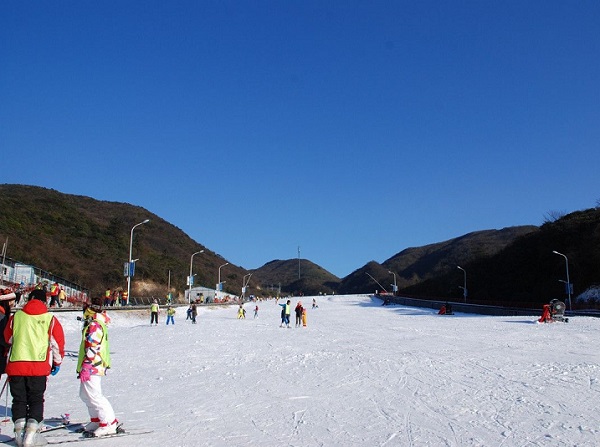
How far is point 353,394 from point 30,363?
578cm

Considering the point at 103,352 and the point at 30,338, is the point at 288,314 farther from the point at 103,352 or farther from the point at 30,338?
the point at 30,338

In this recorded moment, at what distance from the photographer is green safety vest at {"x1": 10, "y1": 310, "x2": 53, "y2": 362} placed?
21.0 feet

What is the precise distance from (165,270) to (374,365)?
275 feet

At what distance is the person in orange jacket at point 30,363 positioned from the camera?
20.7 feet

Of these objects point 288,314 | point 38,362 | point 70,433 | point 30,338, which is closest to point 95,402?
point 70,433

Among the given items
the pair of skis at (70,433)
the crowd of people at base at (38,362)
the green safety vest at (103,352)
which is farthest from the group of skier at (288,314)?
the crowd of people at base at (38,362)

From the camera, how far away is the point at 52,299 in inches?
1319

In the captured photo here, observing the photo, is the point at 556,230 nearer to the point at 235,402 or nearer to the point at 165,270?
the point at 165,270

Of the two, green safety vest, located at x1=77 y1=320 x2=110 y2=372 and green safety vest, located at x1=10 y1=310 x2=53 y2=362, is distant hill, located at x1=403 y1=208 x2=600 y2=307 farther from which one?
green safety vest, located at x1=10 y1=310 x2=53 y2=362

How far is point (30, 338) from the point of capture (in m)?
6.46

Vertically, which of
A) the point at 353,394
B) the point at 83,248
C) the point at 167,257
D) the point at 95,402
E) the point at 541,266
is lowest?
the point at 353,394

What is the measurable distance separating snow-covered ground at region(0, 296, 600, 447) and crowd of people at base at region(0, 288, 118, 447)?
1.99ft

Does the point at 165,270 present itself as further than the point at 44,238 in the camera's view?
Yes

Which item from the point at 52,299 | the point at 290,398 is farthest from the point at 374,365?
the point at 52,299
